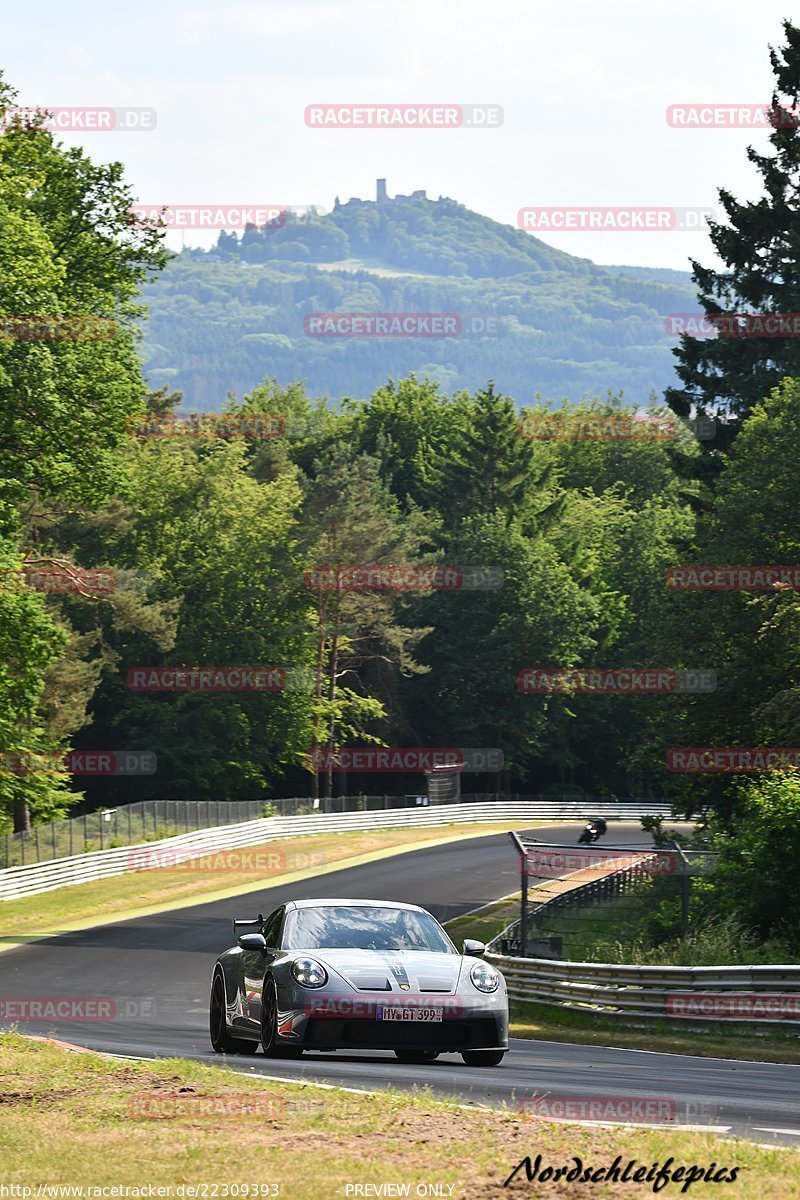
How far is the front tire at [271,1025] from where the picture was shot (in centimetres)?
1380

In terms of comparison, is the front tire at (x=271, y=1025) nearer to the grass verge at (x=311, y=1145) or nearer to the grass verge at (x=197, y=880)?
the grass verge at (x=311, y=1145)

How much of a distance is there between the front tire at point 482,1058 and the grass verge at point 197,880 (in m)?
26.0

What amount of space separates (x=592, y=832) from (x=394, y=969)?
53673 millimetres

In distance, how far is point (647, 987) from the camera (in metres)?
22.2

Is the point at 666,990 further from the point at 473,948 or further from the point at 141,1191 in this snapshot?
the point at 141,1191

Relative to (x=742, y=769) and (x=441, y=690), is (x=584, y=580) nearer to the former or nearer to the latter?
(x=441, y=690)

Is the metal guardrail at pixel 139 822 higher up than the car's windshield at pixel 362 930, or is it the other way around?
the car's windshield at pixel 362 930

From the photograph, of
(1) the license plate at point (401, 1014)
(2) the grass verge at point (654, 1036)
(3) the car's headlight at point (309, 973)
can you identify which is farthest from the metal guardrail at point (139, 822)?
(1) the license plate at point (401, 1014)

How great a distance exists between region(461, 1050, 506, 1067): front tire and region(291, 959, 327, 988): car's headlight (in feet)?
5.46

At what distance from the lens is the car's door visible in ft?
46.9

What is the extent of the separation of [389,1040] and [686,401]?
42333 millimetres

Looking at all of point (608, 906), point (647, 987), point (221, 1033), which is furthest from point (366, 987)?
point (608, 906)

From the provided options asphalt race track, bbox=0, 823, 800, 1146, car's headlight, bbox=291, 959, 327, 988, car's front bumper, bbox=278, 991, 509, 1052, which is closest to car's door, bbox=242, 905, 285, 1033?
asphalt race track, bbox=0, 823, 800, 1146

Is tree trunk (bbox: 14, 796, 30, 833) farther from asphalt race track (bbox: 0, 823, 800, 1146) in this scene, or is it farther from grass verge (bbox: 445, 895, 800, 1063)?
grass verge (bbox: 445, 895, 800, 1063)
